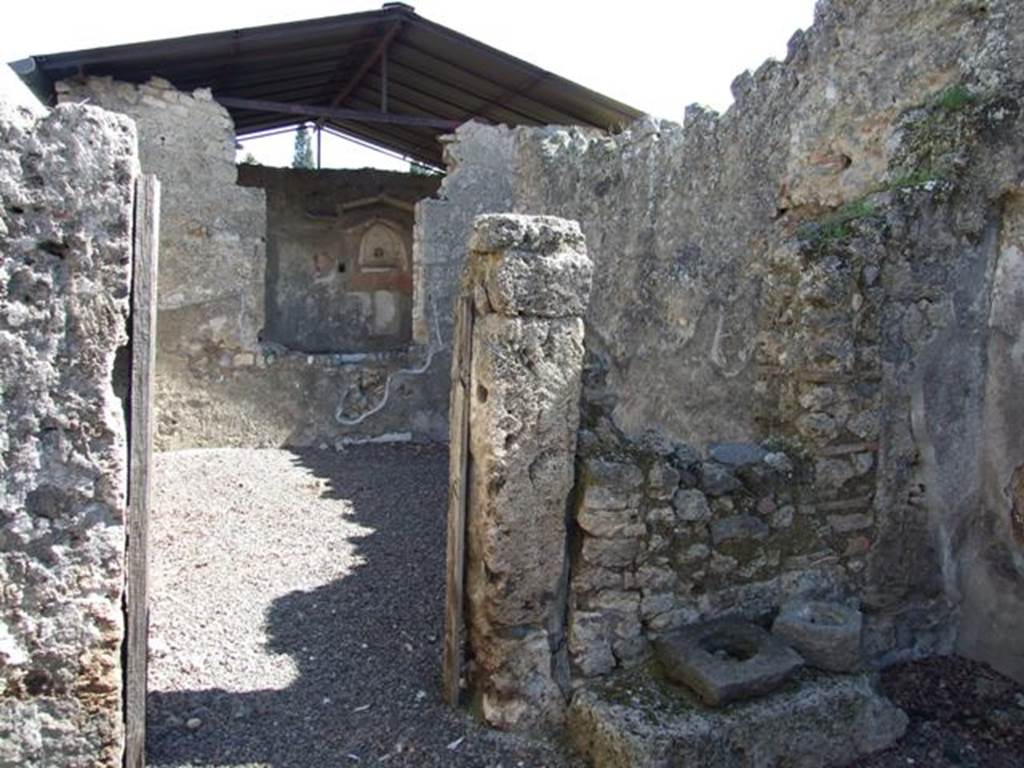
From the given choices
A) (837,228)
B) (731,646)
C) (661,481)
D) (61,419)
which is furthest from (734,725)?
(61,419)

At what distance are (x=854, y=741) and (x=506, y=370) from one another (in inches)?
74.6

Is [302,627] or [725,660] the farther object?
[302,627]

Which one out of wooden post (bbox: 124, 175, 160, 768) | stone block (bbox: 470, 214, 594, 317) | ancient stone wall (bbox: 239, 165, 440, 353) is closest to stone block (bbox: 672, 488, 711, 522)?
stone block (bbox: 470, 214, 594, 317)

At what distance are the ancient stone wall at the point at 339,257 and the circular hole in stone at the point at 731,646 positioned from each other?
869cm

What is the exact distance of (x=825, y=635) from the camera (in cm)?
322

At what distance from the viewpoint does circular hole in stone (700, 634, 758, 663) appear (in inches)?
127

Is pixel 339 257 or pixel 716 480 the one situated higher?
pixel 339 257

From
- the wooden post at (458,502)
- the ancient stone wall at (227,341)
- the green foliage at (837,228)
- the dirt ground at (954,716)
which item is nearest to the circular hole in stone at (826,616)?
the dirt ground at (954,716)

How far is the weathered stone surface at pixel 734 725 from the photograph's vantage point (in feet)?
9.16

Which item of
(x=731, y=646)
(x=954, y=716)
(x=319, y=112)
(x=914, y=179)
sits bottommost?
(x=954, y=716)

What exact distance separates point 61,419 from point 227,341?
570 centimetres

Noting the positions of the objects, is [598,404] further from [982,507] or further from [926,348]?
[982,507]

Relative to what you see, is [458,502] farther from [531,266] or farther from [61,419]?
[61,419]

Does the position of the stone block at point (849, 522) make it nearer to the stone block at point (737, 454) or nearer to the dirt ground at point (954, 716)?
the stone block at point (737, 454)
